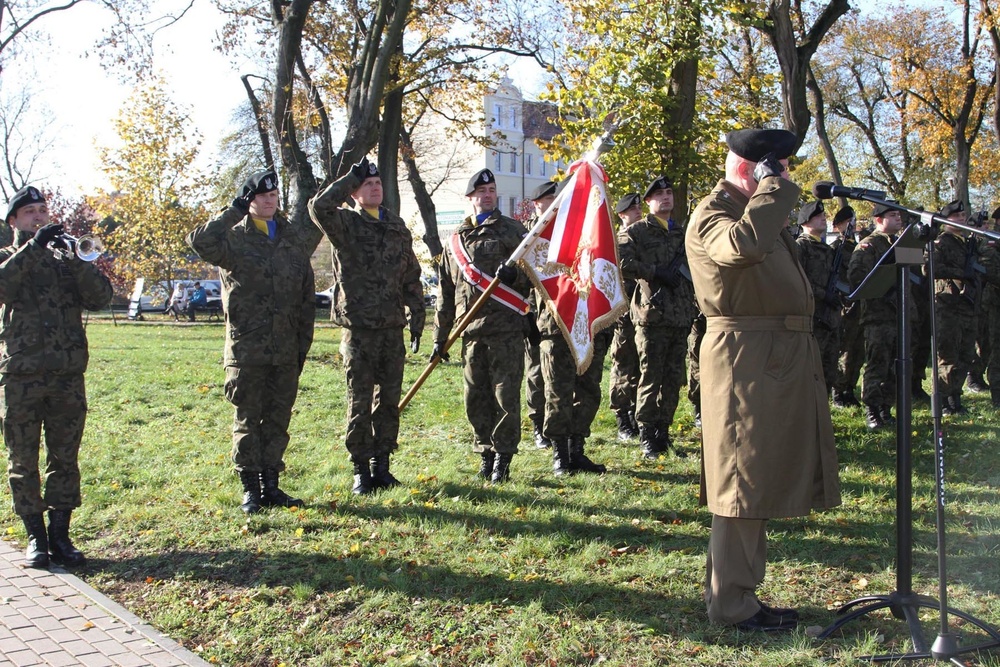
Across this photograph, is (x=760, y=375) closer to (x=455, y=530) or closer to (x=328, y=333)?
(x=455, y=530)

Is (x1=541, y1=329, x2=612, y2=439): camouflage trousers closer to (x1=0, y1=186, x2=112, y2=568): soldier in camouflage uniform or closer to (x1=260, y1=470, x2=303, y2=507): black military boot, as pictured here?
(x1=260, y1=470, x2=303, y2=507): black military boot

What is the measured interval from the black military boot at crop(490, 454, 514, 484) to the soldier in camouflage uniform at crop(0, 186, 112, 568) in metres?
3.03

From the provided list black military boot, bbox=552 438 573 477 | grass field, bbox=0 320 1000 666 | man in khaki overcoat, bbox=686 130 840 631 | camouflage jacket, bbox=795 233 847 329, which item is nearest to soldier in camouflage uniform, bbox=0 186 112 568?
grass field, bbox=0 320 1000 666

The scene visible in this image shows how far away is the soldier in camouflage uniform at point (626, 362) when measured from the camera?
8.62 m

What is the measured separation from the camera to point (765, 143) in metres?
4.34

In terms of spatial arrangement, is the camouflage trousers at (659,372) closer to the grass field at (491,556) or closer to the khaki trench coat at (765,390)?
the grass field at (491,556)

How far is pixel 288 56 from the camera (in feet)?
48.7

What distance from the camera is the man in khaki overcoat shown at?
4305mm

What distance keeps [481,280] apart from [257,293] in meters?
1.74

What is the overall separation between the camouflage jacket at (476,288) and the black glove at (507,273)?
557mm

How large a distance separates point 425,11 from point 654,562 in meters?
18.3

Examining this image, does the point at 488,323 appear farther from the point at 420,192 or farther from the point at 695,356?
the point at 420,192

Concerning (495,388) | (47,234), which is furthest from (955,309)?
(47,234)

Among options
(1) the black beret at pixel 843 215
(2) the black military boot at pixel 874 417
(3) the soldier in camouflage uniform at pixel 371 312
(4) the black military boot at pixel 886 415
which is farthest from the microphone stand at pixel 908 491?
(1) the black beret at pixel 843 215
